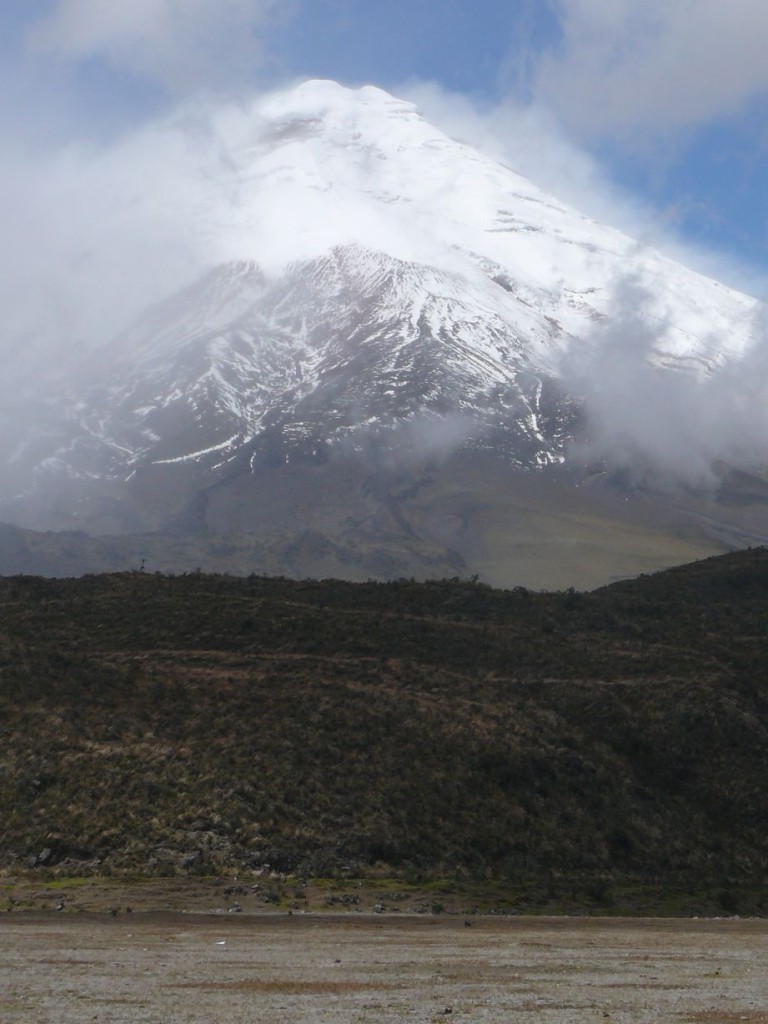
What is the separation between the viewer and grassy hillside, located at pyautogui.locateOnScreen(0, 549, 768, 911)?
104ft

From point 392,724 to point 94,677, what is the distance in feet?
30.7

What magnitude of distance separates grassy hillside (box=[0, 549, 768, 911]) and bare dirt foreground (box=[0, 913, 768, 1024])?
6.07m

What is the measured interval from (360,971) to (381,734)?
1855cm

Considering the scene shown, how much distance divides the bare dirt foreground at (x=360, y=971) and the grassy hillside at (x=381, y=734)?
607 cm

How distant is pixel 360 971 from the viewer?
59.2ft

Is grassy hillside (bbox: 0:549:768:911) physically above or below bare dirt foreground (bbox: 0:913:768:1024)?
above

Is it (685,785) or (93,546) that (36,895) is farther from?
(93,546)

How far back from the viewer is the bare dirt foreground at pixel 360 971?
14.9 m

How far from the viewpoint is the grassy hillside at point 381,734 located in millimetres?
31547

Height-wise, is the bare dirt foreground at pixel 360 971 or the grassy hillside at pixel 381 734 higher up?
the grassy hillside at pixel 381 734

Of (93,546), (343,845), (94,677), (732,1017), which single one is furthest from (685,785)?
(93,546)

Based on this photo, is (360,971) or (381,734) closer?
(360,971)

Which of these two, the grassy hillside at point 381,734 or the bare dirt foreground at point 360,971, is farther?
the grassy hillside at point 381,734

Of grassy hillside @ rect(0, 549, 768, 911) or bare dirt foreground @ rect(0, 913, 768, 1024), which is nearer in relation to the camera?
bare dirt foreground @ rect(0, 913, 768, 1024)
